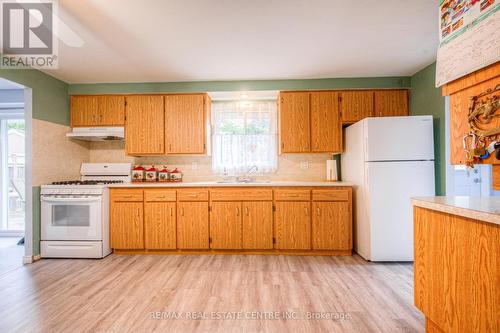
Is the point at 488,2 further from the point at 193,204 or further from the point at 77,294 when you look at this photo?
the point at 77,294

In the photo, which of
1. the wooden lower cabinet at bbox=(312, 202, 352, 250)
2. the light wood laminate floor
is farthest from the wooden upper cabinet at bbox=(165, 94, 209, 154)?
the wooden lower cabinet at bbox=(312, 202, 352, 250)

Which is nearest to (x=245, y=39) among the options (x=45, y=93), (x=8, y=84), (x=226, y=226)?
(x=226, y=226)

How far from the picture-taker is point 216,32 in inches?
91.0

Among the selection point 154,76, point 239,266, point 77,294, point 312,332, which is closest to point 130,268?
point 77,294

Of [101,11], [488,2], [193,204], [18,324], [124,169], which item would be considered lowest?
[18,324]

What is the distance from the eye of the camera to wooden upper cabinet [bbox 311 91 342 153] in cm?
341

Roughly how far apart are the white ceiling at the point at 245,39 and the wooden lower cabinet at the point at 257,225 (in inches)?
73.1

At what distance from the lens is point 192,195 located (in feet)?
10.5

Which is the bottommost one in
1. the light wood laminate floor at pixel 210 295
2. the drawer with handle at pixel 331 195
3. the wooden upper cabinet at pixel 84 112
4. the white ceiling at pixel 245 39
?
the light wood laminate floor at pixel 210 295

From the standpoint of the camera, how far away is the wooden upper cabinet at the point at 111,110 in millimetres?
3545

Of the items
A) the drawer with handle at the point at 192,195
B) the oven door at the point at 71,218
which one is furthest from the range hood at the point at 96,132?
the drawer with handle at the point at 192,195

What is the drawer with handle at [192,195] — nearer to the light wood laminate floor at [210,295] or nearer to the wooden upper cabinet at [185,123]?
the wooden upper cabinet at [185,123]

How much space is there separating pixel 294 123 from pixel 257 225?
155 cm

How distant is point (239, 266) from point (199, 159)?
1.83m
